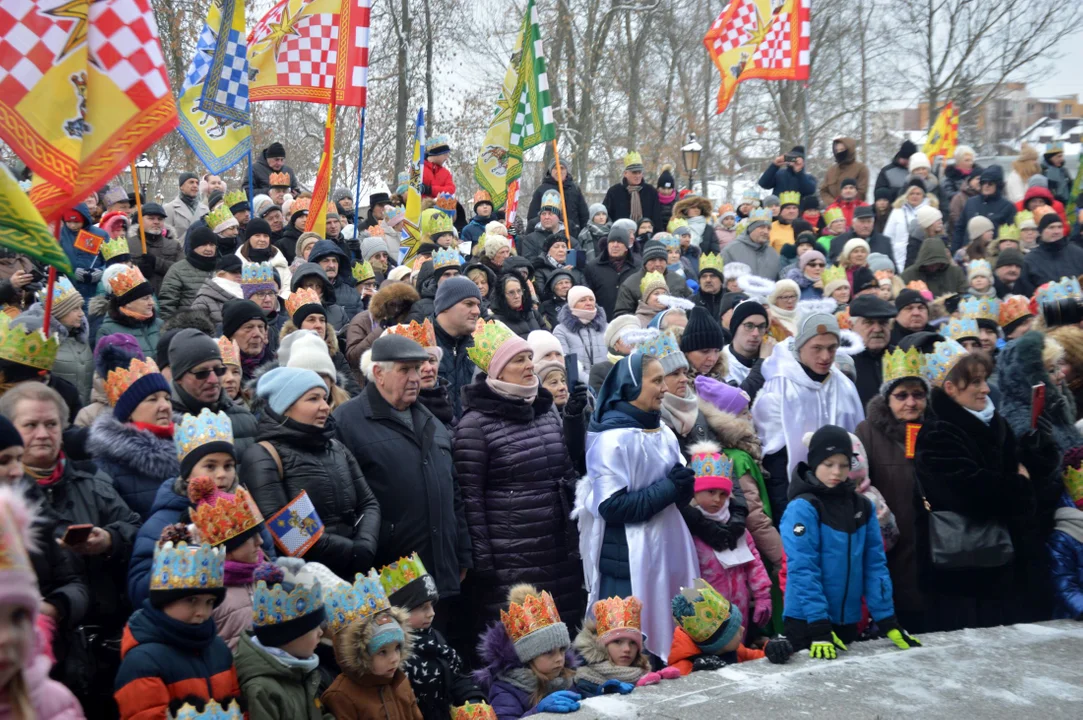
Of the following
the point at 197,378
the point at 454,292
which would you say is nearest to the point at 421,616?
the point at 197,378

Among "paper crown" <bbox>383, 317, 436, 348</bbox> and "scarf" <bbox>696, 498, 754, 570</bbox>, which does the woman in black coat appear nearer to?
"paper crown" <bbox>383, 317, 436, 348</bbox>

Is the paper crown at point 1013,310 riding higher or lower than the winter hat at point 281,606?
higher

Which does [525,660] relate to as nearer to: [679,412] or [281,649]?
[281,649]

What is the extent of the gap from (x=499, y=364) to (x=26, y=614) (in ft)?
13.1

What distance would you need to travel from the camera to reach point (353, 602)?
4629 mm

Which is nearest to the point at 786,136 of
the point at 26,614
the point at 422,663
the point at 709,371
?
the point at 709,371

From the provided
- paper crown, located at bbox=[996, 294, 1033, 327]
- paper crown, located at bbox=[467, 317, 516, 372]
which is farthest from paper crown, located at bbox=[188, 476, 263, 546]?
paper crown, located at bbox=[996, 294, 1033, 327]

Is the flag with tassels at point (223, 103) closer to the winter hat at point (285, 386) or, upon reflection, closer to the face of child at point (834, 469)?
the winter hat at point (285, 386)

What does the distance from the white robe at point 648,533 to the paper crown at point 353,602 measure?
5.22 ft

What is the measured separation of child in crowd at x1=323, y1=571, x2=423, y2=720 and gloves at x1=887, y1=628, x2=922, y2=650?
2362mm

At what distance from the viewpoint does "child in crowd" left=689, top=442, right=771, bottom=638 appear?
6.02 m

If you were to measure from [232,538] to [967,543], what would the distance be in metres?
3.92

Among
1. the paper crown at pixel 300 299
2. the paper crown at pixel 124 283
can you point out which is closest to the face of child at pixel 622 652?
the paper crown at pixel 300 299

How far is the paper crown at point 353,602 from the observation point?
15.1 ft
